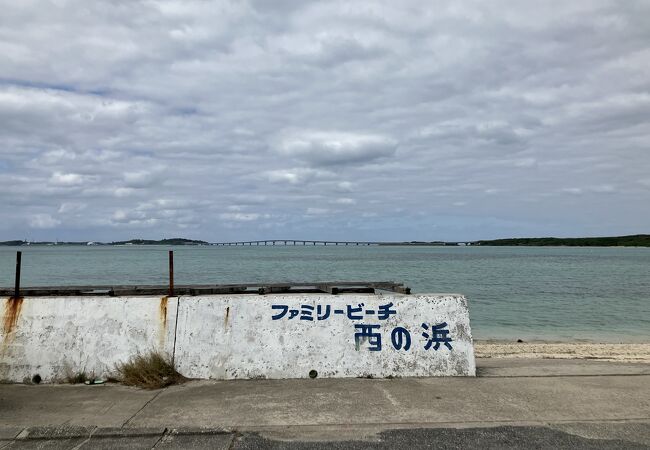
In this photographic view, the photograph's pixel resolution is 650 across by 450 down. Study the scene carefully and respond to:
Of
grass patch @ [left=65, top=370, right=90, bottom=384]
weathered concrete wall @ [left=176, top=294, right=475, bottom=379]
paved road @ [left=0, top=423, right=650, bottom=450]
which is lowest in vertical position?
paved road @ [left=0, top=423, right=650, bottom=450]

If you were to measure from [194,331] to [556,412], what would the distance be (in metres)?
4.21

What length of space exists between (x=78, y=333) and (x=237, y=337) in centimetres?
199

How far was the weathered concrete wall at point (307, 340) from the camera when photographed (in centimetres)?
653

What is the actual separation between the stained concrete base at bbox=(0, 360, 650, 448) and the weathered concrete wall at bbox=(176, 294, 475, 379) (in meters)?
0.20

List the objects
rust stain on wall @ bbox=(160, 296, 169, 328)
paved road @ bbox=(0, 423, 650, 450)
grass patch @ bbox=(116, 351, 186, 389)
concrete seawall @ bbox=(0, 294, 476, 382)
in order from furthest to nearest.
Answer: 1. rust stain on wall @ bbox=(160, 296, 169, 328)
2. concrete seawall @ bbox=(0, 294, 476, 382)
3. grass patch @ bbox=(116, 351, 186, 389)
4. paved road @ bbox=(0, 423, 650, 450)

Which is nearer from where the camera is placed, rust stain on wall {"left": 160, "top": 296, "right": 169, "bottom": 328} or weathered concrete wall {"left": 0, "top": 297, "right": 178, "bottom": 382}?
weathered concrete wall {"left": 0, "top": 297, "right": 178, "bottom": 382}

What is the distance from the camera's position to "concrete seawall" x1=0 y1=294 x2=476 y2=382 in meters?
6.52

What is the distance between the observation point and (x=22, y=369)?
6488mm

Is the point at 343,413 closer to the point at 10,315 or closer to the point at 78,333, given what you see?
the point at 78,333

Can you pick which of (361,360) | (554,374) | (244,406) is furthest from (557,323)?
(244,406)

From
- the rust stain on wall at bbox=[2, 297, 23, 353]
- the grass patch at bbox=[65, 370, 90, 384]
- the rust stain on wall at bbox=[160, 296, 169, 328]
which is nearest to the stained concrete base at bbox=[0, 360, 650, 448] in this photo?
the grass patch at bbox=[65, 370, 90, 384]

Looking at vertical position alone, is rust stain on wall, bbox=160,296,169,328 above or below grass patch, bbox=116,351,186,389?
above

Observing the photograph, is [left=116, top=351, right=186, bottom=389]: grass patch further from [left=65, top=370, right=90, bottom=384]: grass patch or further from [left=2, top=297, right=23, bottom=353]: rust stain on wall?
[left=2, top=297, right=23, bottom=353]: rust stain on wall

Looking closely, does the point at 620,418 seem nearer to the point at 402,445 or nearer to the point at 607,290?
the point at 402,445
